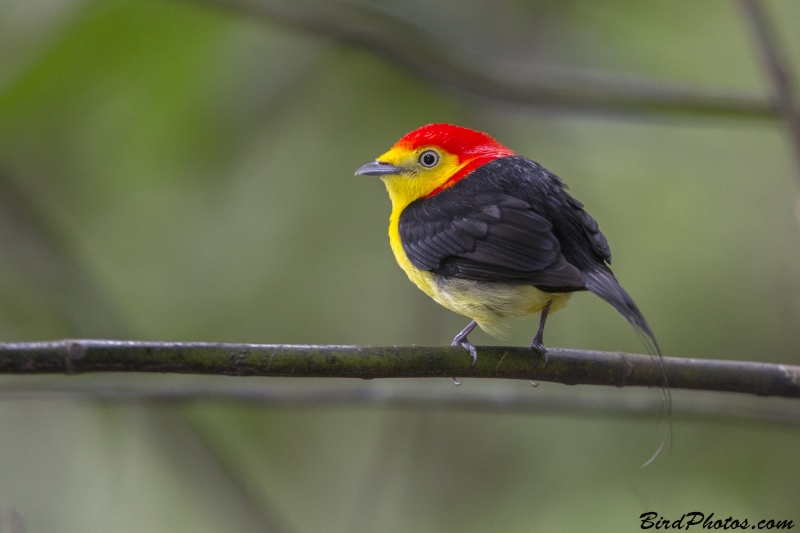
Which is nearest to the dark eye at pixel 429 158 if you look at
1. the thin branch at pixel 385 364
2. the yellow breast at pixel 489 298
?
the yellow breast at pixel 489 298

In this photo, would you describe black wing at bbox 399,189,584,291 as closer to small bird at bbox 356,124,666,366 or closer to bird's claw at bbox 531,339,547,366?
small bird at bbox 356,124,666,366

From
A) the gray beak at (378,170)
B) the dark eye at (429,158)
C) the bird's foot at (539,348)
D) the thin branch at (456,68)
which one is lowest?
the bird's foot at (539,348)

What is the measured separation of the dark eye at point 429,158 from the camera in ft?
11.8

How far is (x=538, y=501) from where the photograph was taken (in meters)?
5.20

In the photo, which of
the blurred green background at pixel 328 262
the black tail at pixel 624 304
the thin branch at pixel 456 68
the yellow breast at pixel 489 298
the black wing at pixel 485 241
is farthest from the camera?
the blurred green background at pixel 328 262

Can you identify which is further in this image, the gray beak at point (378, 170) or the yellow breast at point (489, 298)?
the gray beak at point (378, 170)

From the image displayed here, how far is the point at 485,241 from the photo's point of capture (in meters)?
3.12

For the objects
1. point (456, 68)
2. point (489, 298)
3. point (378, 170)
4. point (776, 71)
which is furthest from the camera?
point (456, 68)

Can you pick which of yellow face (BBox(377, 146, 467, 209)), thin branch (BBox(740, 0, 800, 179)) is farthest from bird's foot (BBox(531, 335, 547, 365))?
thin branch (BBox(740, 0, 800, 179))

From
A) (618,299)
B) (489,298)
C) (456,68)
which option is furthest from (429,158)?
(618,299)

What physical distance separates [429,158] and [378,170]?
247 millimetres

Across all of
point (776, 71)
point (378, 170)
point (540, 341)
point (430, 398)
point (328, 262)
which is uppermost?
point (776, 71)

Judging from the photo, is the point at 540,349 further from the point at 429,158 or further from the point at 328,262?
the point at 328,262

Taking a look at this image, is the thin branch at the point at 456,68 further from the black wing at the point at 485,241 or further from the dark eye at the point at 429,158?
the black wing at the point at 485,241
